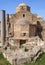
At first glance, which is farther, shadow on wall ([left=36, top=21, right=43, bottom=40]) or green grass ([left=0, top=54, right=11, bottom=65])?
shadow on wall ([left=36, top=21, right=43, bottom=40])

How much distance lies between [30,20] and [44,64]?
15.0 meters

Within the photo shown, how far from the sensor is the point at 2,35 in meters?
21.8

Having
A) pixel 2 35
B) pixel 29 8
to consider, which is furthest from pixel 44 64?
pixel 29 8

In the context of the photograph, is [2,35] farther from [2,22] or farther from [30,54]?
[30,54]

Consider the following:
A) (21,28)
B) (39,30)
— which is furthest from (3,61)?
(39,30)

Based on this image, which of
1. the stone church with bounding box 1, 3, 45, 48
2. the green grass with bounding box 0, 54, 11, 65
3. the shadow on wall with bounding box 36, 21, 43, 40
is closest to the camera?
the green grass with bounding box 0, 54, 11, 65

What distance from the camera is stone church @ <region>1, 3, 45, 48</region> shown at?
73.7 ft

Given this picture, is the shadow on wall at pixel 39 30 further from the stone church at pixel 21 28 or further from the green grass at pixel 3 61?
the green grass at pixel 3 61

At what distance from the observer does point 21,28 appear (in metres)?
24.5

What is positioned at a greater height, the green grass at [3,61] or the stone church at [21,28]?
the stone church at [21,28]

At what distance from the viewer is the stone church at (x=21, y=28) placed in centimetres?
2245

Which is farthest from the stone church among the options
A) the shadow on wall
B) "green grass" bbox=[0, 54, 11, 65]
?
"green grass" bbox=[0, 54, 11, 65]

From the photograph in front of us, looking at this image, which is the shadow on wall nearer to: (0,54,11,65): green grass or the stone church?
the stone church

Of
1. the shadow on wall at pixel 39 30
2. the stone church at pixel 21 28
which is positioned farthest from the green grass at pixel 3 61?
the shadow on wall at pixel 39 30
